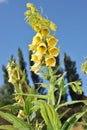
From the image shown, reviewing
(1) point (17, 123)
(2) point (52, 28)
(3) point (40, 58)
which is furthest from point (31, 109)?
(2) point (52, 28)

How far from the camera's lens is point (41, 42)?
7.49 feet

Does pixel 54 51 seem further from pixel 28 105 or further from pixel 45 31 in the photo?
pixel 28 105

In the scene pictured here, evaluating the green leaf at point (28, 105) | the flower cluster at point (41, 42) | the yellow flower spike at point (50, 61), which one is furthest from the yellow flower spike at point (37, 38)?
the green leaf at point (28, 105)

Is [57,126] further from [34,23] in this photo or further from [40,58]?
[34,23]

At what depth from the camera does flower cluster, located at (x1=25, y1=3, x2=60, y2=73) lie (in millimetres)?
2254

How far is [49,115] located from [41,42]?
415 mm

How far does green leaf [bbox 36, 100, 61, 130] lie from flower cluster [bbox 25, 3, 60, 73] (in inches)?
10.1

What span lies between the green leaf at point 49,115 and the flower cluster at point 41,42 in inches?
10.1

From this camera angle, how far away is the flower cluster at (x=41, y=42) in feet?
7.39

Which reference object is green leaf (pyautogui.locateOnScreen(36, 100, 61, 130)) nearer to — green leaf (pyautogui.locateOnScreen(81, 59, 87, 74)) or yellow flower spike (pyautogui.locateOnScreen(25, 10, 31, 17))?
yellow flower spike (pyautogui.locateOnScreen(25, 10, 31, 17))

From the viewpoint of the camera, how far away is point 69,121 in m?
2.14

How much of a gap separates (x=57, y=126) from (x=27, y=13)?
2.09 feet

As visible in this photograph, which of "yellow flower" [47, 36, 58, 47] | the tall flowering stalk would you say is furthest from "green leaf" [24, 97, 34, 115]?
"yellow flower" [47, 36, 58, 47]

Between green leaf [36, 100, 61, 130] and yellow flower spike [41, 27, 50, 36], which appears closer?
green leaf [36, 100, 61, 130]
